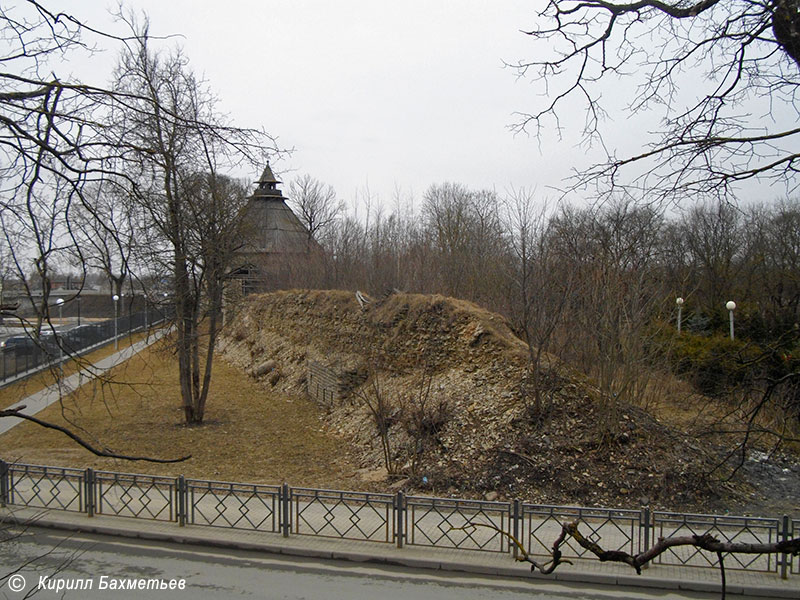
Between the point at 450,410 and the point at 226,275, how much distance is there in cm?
899

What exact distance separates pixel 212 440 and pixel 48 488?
487cm

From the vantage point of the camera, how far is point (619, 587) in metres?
8.47

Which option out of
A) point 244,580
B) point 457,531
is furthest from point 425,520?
point 244,580

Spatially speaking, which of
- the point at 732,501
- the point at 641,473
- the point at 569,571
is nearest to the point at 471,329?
the point at 641,473

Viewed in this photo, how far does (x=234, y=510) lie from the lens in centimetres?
1112

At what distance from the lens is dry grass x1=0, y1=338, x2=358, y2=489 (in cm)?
1416

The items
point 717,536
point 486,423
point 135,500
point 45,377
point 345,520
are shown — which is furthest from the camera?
point 486,423

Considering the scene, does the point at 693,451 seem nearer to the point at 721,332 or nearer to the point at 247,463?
the point at 247,463

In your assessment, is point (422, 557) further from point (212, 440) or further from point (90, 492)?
point (212, 440)

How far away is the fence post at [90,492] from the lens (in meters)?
10.8

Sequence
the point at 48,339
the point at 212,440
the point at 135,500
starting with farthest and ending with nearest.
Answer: the point at 212,440, the point at 135,500, the point at 48,339

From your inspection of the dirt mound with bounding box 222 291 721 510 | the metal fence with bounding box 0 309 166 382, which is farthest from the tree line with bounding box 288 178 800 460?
the metal fence with bounding box 0 309 166 382

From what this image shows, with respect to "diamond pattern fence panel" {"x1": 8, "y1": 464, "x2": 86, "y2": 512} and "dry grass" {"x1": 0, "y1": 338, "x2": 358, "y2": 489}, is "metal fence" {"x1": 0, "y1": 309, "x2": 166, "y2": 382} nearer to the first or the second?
"dry grass" {"x1": 0, "y1": 338, "x2": 358, "y2": 489}

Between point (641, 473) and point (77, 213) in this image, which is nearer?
point (77, 213)
